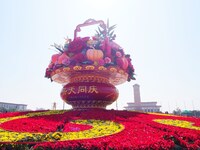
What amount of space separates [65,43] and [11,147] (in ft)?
39.2

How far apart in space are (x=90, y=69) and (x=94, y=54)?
115 cm

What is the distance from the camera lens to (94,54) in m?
14.5

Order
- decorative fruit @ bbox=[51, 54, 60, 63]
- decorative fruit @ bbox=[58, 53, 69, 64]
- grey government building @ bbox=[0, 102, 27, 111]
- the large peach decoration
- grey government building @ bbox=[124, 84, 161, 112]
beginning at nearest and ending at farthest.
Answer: the large peach decoration < decorative fruit @ bbox=[58, 53, 69, 64] < decorative fruit @ bbox=[51, 54, 60, 63] < grey government building @ bbox=[124, 84, 161, 112] < grey government building @ bbox=[0, 102, 27, 111]

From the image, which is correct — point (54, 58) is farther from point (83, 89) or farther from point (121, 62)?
point (121, 62)

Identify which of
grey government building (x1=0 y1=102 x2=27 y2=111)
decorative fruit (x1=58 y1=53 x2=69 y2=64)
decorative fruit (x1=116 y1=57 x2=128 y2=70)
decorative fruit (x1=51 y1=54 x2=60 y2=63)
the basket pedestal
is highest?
grey government building (x1=0 y1=102 x2=27 y2=111)

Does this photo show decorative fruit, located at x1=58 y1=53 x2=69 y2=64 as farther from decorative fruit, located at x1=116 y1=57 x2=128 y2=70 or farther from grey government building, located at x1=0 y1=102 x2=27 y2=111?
grey government building, located at x1=0 y1=102 x2=27 y2=111

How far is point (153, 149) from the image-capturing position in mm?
5520

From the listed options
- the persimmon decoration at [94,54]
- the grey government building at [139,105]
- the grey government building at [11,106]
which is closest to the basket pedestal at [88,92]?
the persimmon decoration at [94,54]

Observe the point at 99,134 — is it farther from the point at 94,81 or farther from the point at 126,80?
the point at 126,80

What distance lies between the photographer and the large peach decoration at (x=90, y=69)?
1438 cm

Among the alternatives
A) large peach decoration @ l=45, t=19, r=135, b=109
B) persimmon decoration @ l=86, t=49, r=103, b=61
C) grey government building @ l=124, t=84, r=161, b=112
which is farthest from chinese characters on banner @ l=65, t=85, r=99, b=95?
grey government building @ l=124, t=84, r=161, b=112

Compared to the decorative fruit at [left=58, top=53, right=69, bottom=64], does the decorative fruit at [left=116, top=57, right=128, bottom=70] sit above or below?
below

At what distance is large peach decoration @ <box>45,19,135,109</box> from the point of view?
14.4 meters

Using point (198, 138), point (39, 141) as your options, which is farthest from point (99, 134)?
point (198, 138)
